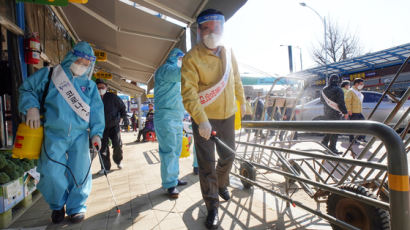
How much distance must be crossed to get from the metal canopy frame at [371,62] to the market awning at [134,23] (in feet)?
34.1

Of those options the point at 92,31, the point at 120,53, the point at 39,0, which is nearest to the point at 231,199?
the point at 39,0

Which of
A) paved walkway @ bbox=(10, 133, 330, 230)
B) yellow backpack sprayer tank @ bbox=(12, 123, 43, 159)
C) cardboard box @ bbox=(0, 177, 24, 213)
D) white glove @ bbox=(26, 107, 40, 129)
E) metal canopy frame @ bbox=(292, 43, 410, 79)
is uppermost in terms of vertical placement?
metal canopy frame @ bbox=(292, 43, 410, 79)

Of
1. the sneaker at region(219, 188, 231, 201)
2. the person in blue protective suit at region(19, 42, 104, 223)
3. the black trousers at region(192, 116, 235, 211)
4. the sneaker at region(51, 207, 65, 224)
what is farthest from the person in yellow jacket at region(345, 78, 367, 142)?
the sneaker at region(51, 207, 65, 224)

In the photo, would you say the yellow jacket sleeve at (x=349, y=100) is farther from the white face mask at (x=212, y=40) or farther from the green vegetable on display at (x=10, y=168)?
the green vegetable on display at (x=10, y=168)

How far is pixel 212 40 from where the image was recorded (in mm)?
2221

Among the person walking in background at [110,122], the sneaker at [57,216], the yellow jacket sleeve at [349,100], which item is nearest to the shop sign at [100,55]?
the person walking in background at [110,122]

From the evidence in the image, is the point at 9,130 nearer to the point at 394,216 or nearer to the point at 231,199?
the point at 231,199

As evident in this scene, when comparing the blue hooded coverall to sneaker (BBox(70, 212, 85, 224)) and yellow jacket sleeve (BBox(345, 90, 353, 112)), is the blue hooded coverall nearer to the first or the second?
sneaker (BBox(70, 212, 85, 224))

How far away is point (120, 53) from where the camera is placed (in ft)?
27.8

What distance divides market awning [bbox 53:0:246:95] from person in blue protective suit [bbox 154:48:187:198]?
4.42ft

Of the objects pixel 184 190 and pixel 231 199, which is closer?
pixel 231 199

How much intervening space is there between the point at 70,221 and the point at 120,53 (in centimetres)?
703

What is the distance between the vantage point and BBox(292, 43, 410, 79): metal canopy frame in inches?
607

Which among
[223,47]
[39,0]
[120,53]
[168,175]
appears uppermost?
[120,53]
